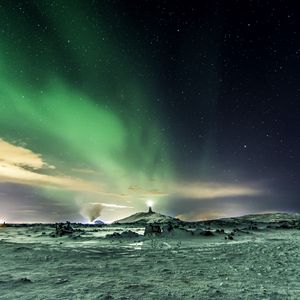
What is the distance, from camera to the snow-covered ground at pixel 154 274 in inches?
281

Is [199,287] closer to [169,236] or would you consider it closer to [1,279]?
[1,279]

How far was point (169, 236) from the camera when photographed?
21297 mm

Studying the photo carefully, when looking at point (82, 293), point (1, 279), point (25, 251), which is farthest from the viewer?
point (25, 251)

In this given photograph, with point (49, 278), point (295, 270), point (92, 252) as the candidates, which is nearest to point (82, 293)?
point (49, 278)

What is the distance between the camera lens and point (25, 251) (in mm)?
14828

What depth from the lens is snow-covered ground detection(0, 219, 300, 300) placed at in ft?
23.4

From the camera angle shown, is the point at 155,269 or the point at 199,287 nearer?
the point at 199,287

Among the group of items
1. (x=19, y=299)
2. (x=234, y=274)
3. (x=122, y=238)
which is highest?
(x=122, y=238)

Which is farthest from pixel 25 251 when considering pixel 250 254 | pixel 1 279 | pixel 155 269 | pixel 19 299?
pixel 250 254

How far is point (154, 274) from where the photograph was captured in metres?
9.25

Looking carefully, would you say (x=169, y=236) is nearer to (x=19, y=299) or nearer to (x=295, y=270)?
(x=295, y=270)

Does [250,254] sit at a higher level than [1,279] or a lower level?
higher

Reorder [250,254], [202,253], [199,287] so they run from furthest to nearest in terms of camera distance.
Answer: [202,253] → [250,254] → [199,287]

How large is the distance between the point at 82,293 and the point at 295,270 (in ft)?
19.7
